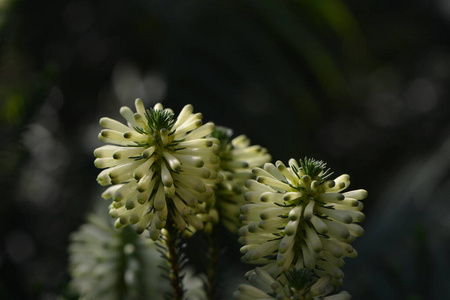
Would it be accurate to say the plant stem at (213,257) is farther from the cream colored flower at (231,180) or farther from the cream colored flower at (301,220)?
the cream colored flower at (301,220)

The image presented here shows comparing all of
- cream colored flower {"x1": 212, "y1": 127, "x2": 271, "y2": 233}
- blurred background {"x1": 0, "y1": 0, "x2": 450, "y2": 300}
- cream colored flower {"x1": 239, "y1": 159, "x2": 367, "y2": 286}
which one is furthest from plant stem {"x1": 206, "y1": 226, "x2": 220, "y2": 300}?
blurred background {"x1": 0, "y1": 0, "x2": 450, "y2": 300}

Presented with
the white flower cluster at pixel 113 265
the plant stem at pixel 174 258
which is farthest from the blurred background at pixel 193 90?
the plant stem at pixel 174 258

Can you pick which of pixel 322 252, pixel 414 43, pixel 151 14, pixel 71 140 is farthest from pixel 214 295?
pixel 414 43

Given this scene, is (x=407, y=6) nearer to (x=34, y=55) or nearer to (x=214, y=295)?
(x=34, y=55)

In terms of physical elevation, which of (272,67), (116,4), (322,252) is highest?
(116,4)

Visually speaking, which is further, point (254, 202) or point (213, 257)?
point (213, 257)

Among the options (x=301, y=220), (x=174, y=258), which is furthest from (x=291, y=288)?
(x=174, y=258)

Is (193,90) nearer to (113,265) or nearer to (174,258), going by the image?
(113,265)
